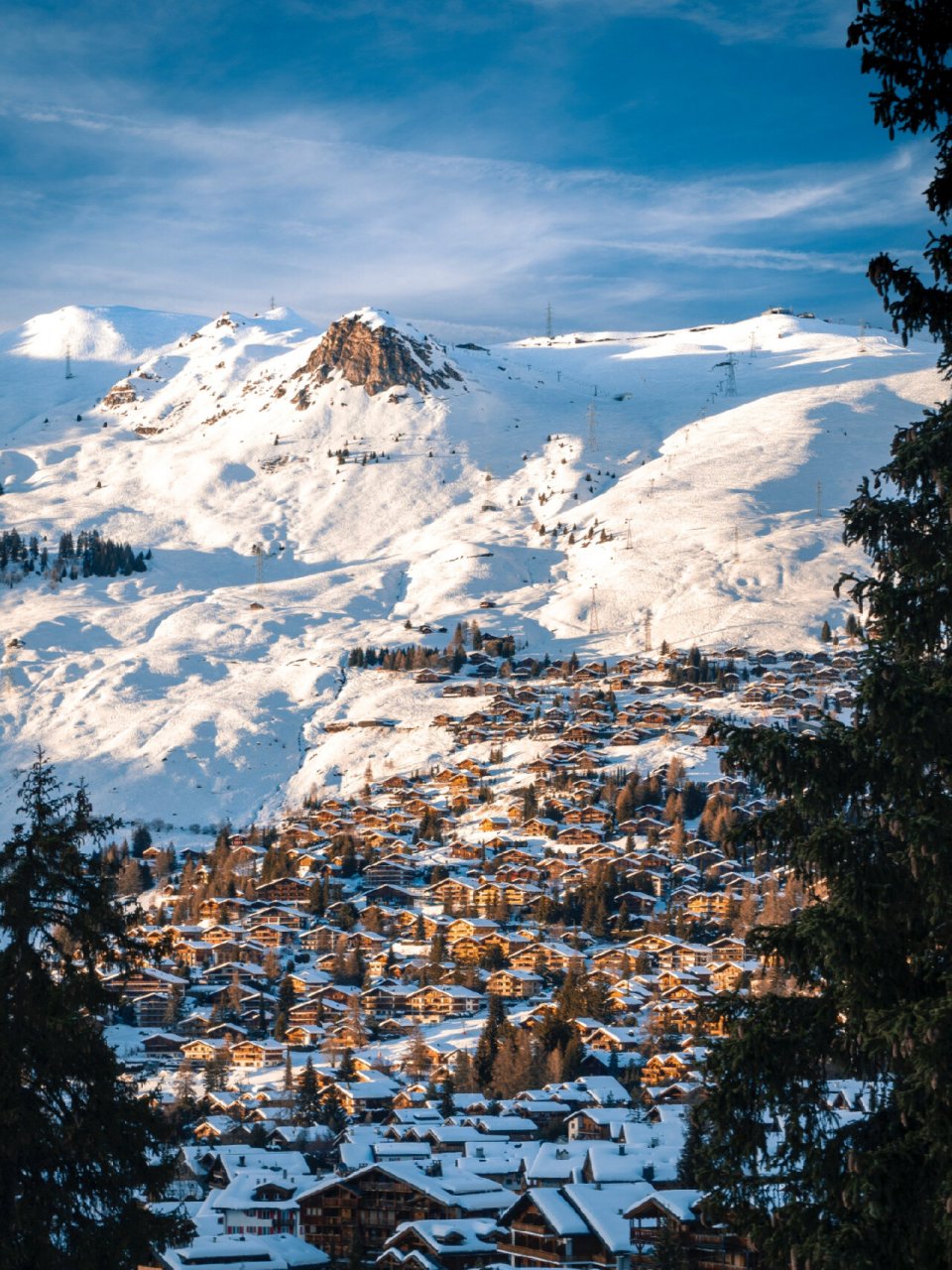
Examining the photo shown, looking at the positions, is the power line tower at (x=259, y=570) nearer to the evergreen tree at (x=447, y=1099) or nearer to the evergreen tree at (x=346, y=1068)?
the evergreen tree at (x=346, y=1068)

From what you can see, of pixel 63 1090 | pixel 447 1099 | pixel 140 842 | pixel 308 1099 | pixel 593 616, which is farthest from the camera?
pixel 593 616

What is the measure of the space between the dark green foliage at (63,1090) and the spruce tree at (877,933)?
584cm

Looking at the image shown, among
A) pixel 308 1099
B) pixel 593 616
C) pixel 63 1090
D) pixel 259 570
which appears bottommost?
pixel 308 1099

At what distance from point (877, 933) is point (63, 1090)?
7.43 metres

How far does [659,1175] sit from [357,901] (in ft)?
161

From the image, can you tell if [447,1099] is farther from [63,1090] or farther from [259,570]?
[259,570]

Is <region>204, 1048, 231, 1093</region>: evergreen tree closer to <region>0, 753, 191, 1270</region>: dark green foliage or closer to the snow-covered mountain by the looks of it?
<region>0, 753, 191, 1270</region>: dark green foliage

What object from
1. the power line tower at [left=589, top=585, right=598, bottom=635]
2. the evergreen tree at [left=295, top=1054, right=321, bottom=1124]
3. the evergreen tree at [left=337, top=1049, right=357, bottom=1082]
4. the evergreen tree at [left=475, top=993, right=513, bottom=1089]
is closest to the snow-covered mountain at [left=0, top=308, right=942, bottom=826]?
the power line tower at [left=589, top=585, right=598, bottom=635]

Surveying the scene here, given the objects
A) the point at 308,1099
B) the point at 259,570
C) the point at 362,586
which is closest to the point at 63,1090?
the point at 308,1099

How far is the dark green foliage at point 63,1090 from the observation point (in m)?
11.7

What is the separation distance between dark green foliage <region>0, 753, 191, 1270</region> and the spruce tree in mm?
5839

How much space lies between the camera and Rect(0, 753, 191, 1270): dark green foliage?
38.5 ft

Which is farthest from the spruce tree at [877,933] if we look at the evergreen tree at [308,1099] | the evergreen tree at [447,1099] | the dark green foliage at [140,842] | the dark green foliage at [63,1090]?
the dark green foliage at [140,842]

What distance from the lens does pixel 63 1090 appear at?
485 inches
